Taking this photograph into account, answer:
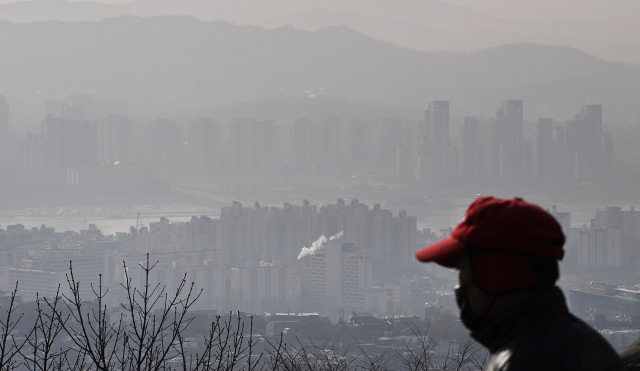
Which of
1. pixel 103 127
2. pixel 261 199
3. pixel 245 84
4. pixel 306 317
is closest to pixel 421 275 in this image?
pixel 306 317

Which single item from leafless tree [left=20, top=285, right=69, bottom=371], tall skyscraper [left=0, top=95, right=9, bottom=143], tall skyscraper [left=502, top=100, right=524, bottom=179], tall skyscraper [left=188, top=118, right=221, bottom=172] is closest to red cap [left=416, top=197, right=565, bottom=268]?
leafless tree [left=20, top=285, right=69, bottom=371]

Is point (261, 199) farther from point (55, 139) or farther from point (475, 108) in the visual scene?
Result: point (475, 108)

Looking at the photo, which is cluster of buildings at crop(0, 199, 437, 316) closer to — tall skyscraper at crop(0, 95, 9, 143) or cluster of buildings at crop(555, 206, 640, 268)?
cluster of buildings at crop(555, 206, 640, 268)

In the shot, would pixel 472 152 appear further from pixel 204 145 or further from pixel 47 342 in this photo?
pixel 47 342

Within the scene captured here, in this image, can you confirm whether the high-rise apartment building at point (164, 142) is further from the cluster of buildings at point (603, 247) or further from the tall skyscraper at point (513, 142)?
the cluster of buildings at point (603, 247)

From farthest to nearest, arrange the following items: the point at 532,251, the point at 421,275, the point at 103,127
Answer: the point at 103,127 < the point at 421,275 < the point at 532,251

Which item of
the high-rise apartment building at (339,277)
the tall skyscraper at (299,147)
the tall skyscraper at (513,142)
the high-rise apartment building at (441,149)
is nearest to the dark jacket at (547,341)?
the high-rise apartment building at (339,277)

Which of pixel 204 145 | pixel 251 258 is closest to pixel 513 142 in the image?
pixel 251 258
